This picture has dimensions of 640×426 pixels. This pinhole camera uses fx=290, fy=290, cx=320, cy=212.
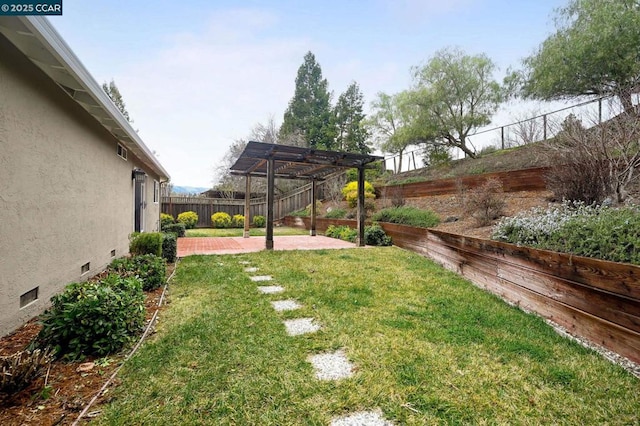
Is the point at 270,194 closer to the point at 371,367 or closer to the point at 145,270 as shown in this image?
the point at 145,270

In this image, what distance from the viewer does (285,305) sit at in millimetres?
3695

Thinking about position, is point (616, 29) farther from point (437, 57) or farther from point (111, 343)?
point (111, 343)

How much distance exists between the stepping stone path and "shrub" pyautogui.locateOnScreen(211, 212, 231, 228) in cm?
1142

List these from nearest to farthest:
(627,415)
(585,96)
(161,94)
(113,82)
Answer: (627,415), (585,96), (161,94), (113,82)

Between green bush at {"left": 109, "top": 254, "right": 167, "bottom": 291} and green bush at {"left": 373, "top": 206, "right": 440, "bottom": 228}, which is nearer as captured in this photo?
green bush at {"left": 109, "top": 254, "right": 167, "bottom": 291}

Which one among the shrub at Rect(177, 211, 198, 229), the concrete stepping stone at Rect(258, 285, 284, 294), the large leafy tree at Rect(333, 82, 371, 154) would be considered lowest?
the concrete stepping stone at Rect(258, 285, 284, 294)

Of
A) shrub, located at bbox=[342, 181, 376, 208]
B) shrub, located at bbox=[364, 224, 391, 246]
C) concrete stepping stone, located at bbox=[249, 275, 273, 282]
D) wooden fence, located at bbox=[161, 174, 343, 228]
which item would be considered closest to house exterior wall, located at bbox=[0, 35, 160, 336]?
concrete stepping stone, located at bbox=[249, 275, 273, 282]

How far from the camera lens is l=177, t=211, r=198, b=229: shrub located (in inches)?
552

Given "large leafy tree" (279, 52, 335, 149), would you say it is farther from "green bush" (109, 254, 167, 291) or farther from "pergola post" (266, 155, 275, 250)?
"green bush" (109, 254, 167, 291)

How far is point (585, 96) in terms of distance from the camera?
9.95 meters

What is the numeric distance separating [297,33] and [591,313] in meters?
8.88

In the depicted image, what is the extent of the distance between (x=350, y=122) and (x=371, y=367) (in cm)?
2529

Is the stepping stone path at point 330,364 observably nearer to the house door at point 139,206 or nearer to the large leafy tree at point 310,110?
the house door at point 139,206

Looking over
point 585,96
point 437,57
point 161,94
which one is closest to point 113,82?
point 161,94
